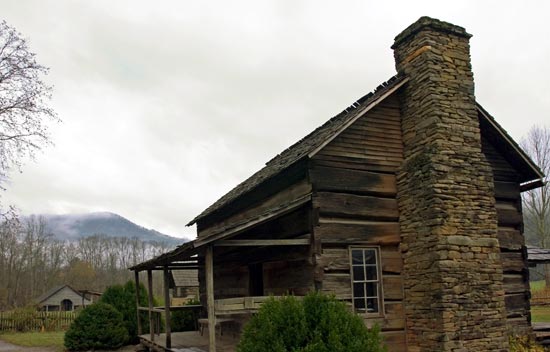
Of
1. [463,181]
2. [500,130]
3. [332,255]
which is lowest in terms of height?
[332,255]

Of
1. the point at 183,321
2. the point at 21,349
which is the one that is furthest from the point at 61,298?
the point at 183,321

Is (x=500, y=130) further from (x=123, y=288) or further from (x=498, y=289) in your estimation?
(x=123, y=288)

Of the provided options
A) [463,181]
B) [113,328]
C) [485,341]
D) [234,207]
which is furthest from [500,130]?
[113,328]

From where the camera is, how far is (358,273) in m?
11.7

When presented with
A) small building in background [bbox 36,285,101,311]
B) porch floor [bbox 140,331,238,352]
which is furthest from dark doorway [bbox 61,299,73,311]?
porch floor [bbox 140,331,238,352]

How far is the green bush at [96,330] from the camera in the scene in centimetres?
1945

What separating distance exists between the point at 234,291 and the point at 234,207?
9.13ft

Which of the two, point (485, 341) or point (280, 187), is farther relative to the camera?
point (280, 187)

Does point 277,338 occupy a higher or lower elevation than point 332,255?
lower

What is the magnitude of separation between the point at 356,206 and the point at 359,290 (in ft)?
6.23

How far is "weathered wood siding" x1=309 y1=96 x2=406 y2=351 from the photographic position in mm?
11336

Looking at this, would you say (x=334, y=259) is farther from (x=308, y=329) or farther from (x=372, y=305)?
(x=308, y=329)

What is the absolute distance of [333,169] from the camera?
38.4 feet

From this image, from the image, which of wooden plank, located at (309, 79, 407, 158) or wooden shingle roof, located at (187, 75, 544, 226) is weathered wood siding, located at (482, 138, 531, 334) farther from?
wooden plank, located at (309, 79, 407, 158)
